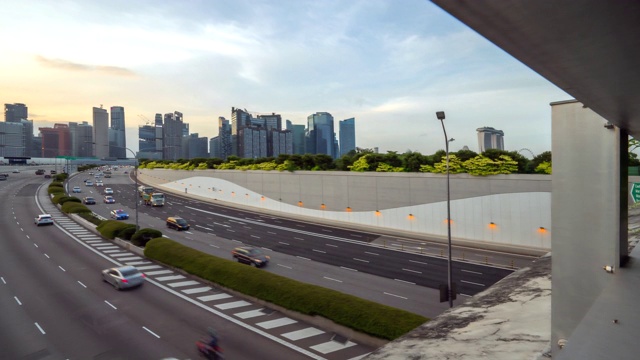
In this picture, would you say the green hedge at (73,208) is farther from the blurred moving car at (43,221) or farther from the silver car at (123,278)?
the silver car at (123,278)

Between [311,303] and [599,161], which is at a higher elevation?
[599,161]

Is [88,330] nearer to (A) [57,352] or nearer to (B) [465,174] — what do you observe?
(A) [57,352]

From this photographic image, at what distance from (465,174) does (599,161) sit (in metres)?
28.0

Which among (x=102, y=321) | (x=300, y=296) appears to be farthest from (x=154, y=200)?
(x=300, y=296)

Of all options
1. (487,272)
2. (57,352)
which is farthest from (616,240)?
(487,272)

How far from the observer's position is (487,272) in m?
24.5

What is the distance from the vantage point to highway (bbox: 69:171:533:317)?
68.2 ft

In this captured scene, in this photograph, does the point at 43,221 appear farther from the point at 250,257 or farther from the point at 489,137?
the point at 489,137

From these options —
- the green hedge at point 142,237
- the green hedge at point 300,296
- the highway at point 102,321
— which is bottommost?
the highway at point 102,321

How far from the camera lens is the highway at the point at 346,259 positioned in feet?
68.2

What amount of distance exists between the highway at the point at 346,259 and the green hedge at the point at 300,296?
3.49 metres

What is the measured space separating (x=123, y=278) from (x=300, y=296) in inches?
422

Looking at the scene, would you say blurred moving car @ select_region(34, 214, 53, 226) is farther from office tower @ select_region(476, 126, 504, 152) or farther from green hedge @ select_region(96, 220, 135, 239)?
office tower @ select_region(476, 126, 504, 152)

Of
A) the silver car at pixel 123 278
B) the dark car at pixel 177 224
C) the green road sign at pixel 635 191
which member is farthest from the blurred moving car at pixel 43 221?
the green road sign at pixel 635 191
